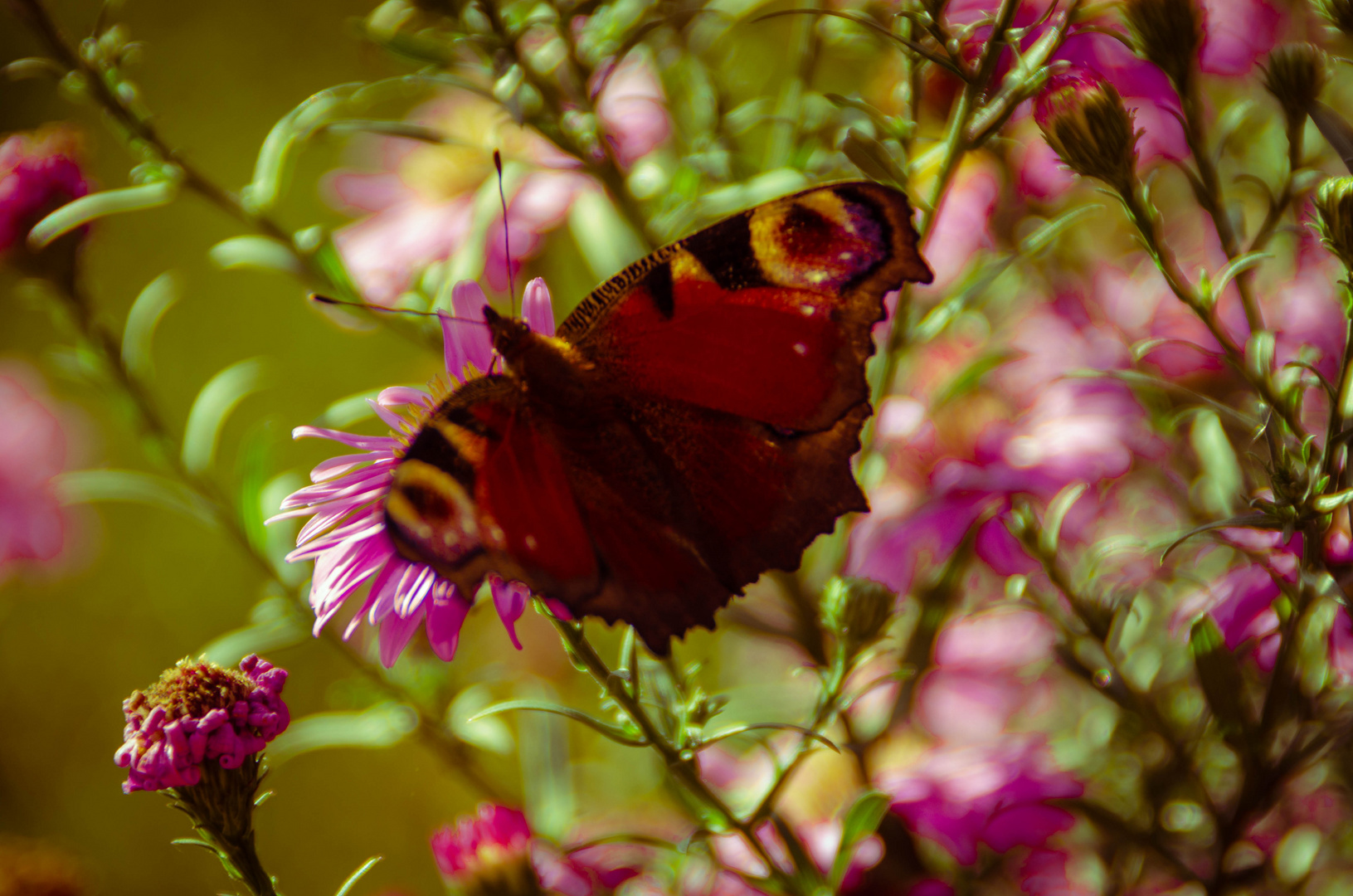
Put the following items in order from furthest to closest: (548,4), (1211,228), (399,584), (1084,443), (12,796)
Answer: (12,796) < (1211,228) < (1084,443) < (548,4) < (399,584)

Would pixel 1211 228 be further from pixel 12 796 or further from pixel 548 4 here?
pixel 12 796

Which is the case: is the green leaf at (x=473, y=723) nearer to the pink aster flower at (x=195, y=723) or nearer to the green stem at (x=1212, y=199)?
the pink aster flower at (x=195, y=723)

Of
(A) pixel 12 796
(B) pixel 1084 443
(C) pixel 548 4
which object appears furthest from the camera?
(A) pixel 12 796

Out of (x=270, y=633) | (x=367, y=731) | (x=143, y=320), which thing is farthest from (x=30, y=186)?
(x=367, y=731)

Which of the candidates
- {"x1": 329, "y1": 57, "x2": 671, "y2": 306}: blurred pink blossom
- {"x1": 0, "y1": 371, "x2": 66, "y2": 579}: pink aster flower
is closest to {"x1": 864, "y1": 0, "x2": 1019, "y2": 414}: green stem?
{"x1": 329, "y1": 57, "x2": 671, "y2": 306}: blurred pink blossom

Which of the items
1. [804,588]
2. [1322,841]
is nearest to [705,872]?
[804,588]

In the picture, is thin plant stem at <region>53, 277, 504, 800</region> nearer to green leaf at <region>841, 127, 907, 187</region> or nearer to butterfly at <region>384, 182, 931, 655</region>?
butterfly at <region>384, 182, 931, 655</region>

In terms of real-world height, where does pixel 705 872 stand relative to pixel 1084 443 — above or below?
below
